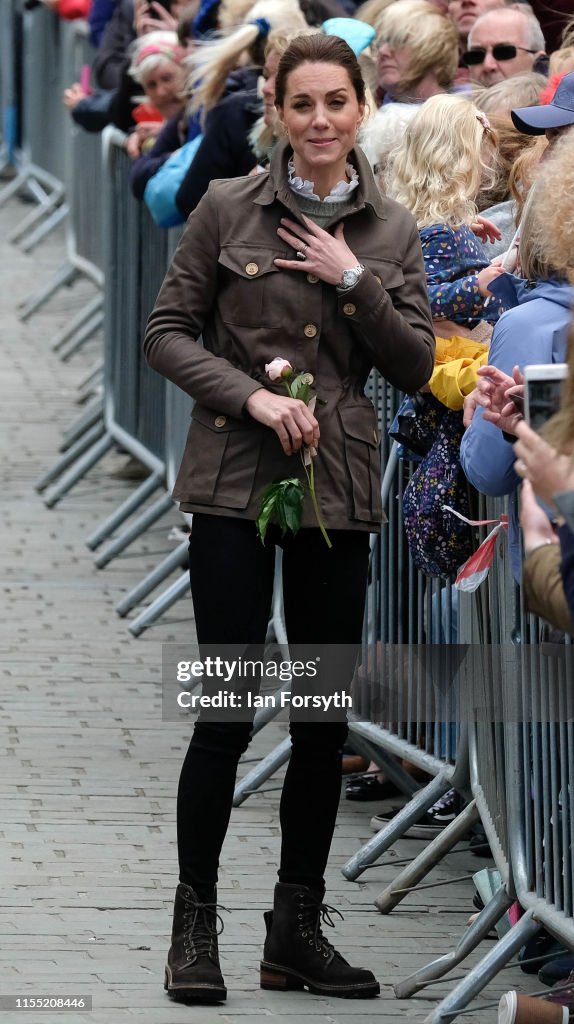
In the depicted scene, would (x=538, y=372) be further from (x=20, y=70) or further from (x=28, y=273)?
(x=20, y=70)

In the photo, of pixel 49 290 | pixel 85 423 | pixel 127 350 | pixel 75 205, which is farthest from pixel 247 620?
pixel 49 290

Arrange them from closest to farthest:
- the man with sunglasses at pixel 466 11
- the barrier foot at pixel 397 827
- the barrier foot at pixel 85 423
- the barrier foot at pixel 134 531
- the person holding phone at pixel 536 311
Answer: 1. the person holding phone at pixel 536 311
2. the barrier foot at pixel 397 827
3. the man with sunglasses at pixel 466 11
4. the barrier foot at pixel 134 531
5. the barrier foot at pixel 85 423

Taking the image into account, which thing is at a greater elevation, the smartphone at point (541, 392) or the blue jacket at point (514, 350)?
the smartphone at point (541, 392)

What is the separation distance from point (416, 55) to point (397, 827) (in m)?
2.93

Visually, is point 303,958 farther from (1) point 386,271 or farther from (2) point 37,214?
(2) point 37,214

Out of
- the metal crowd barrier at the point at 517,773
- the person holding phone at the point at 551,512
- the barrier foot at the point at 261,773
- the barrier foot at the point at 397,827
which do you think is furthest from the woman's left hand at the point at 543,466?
the barrier foot at the point at 261,773

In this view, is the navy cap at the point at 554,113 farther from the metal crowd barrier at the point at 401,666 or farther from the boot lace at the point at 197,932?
the boot lace at the point at 197,932

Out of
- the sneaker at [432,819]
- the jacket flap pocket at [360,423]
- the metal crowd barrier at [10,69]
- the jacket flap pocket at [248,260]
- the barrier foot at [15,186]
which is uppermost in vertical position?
the jacket flap pocket at [248,260]

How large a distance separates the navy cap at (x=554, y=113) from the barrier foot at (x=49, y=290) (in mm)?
9274

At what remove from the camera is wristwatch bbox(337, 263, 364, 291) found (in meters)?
4.71

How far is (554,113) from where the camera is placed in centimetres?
474

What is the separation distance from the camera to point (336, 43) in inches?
190

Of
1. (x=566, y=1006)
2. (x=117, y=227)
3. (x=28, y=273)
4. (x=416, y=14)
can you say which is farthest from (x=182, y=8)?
(x=566, y=1006)

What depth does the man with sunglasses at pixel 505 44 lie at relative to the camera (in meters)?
7.36
